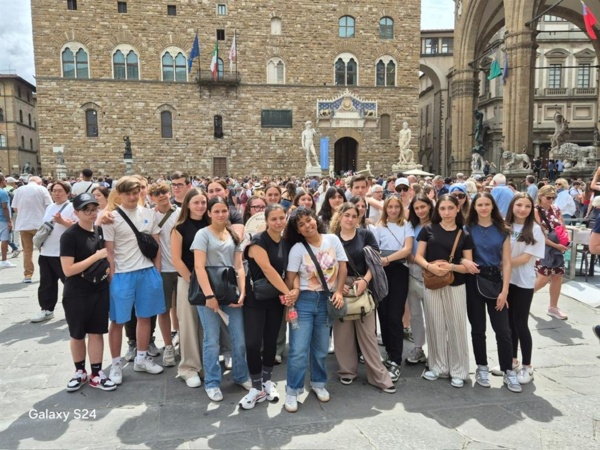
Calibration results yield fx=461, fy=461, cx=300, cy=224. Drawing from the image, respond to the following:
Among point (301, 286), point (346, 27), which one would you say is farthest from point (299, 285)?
point (346, 27)

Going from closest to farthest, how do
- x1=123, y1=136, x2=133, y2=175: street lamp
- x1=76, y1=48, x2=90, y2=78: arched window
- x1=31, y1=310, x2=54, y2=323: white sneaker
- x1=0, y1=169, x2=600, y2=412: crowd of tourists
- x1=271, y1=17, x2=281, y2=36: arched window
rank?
x1=0, y1=169, x2=600, y2=412: crowd of tourists → x1=31, y1=310, x2=54, y2=323: white sneaker → x1=123, y1=136, x2=133, y2=175: street lamp → x1=76, y1=48, x2=90, y2=78: arched window → x1=271, y1=17, x2=281, y2=36: arched window

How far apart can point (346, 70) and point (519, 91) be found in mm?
14091

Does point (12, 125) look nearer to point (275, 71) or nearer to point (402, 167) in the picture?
point (275, 71)

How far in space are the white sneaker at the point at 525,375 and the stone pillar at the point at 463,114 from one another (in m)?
21.7

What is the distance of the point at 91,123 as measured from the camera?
28.3 metres

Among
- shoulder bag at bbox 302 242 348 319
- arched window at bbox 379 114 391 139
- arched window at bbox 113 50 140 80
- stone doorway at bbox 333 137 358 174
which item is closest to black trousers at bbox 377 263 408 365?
shoulder bag at bbox 302 242 348 319

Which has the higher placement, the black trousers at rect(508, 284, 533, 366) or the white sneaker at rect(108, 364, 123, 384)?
the black trousers at rect(508, 284, 533, 366)

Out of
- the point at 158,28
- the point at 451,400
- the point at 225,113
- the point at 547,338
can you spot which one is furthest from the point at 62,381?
the point at 158,28

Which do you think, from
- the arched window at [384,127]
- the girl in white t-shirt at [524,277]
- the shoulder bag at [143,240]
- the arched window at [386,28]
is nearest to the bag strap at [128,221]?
the shoulder bag at [143,240]

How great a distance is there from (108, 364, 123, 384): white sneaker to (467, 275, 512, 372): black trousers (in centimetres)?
334

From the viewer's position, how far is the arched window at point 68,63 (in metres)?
27.4

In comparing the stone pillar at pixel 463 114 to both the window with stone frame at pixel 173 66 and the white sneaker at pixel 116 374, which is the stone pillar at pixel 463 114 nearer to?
the window with stone frame at pixel 173 66

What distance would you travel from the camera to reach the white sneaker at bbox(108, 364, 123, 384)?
430 centimetres

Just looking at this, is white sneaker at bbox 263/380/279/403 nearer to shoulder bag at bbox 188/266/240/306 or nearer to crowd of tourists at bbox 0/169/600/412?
crowd of tourists at bbox 0/169/600/412
